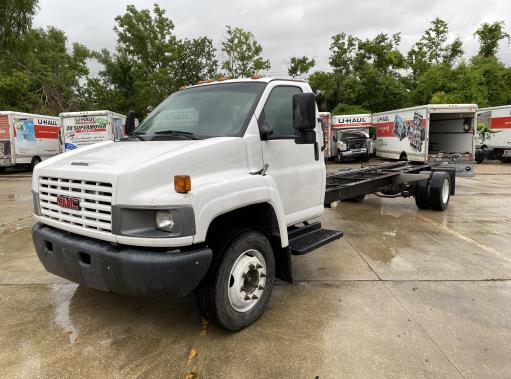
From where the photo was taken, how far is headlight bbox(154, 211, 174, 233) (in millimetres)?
2885

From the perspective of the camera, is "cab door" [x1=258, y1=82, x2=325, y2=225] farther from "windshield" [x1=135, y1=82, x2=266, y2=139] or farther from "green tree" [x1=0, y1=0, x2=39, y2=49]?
"green tree" [x1=0, y1=0, x2=39, y2=49]

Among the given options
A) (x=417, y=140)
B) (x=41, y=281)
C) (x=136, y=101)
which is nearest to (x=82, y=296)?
(x=41, y=281)

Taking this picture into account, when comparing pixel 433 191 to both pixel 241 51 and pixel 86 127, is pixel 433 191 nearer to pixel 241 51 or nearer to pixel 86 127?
pixel 86 127

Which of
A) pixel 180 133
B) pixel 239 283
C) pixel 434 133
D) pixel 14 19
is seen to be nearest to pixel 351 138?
pixel 434 133

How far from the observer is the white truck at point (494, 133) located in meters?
22.8

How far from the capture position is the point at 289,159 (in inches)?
165

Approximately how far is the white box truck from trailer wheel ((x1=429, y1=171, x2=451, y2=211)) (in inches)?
606

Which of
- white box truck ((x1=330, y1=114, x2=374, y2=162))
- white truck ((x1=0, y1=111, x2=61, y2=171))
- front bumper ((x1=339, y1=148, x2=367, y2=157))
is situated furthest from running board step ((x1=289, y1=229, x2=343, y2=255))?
white box truck ((x1=330, y1=114, x2=374, y2=162))

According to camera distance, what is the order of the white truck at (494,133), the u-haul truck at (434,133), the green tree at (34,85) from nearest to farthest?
the u-haul truck at (434,133)
the white truck at (494,133)
the green tree at (34,85)

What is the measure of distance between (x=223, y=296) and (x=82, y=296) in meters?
1.94

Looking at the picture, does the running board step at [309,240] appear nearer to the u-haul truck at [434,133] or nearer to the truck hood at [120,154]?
the truck hood at [120,154]

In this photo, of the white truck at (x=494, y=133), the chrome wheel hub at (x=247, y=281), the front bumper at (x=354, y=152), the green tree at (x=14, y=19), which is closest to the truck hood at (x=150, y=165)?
the chrome wheel hub at (x=247, y=281)

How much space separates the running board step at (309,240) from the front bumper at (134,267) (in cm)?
132

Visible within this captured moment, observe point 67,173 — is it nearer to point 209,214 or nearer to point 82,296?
point 209,214
